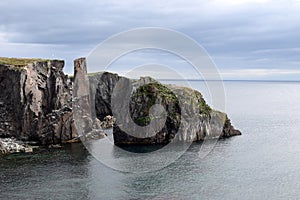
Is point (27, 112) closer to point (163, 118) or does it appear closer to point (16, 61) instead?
point (16, 61)

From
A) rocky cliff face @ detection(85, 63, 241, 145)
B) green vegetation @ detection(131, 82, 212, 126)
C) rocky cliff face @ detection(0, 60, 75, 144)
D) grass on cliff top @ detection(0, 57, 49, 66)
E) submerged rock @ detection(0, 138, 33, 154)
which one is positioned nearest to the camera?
submerged rock @ detection(0, 138, 33, 154)

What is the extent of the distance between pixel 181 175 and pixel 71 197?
96.6 feet

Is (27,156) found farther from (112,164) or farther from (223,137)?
(223,137)

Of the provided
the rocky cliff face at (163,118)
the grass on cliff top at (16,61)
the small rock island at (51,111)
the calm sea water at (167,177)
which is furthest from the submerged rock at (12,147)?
the rocky cliff face at (163,118)

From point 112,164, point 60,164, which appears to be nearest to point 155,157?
point 112,164

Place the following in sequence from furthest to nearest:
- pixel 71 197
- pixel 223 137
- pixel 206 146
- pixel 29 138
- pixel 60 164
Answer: pixel 223 137, pixel 29 138, pixel 206 146, pixel 60 164, pixel 71 197

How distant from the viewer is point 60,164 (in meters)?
104

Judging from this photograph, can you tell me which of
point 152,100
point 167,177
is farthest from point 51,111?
point 167,177

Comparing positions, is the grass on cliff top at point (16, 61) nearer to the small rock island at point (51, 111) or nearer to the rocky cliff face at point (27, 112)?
the small rock island at point (51, 111)

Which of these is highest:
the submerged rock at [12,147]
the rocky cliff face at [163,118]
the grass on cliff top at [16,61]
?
the grass on cliff top at [16,61]

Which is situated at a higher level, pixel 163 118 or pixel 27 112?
pixel 27 112

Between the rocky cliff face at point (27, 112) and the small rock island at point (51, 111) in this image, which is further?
the rocky cliff face at point (27, 112)

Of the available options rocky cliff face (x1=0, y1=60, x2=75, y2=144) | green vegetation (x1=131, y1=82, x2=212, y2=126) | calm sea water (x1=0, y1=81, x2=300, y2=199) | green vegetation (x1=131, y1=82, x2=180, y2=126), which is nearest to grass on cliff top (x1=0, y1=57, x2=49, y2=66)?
rocky cliff face (x1=0, y1=60, x2=75, y2=144)

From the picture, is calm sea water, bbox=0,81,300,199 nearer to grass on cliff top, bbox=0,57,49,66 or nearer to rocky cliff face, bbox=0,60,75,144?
rocky cliff face, bbox=0,60,75,144
